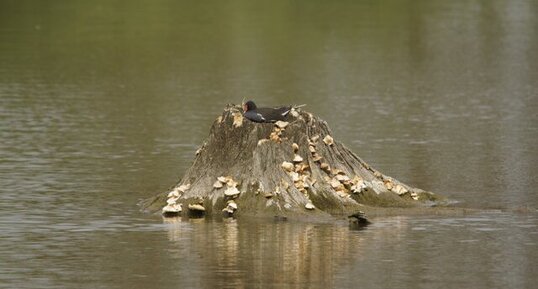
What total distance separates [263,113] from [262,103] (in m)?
19.8

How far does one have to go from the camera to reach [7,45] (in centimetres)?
6512

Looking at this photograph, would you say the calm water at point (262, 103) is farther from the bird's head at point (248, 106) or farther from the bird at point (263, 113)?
the bird's head at point (248, 106)

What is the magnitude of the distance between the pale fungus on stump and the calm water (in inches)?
26.1

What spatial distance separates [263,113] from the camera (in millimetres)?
26703

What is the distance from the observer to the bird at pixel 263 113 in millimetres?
26641

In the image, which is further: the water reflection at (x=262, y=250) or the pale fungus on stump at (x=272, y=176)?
the pale fungus on stump at (x=272, y=176)

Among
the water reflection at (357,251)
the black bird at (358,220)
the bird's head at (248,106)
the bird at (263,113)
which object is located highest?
the bird's head at (248,106)

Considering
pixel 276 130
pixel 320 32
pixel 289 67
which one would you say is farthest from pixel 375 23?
pixel 276 130

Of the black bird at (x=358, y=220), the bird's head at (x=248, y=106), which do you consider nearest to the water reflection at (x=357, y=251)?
the black bird at (x=358, y=220)

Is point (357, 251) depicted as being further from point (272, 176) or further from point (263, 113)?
point (263, 113)

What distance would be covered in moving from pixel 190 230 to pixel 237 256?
7.95 feet

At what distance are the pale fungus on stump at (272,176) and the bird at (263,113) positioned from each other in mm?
126

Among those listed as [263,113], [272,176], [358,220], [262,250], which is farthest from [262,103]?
[262,250]

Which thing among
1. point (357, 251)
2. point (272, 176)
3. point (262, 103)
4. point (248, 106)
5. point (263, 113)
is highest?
point (262, 103)
